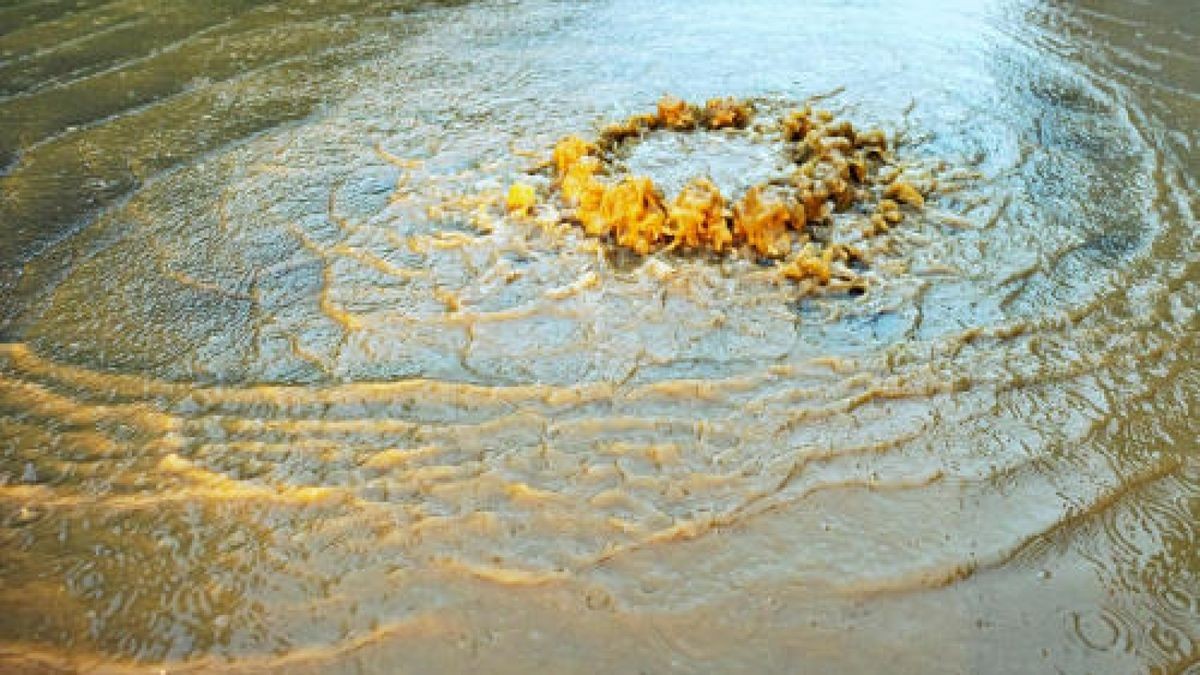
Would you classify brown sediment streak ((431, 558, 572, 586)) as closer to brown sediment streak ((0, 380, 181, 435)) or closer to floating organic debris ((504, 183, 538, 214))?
brown sediment streak ((0, 380, 181, 435))

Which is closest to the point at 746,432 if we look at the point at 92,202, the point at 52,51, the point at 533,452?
the point at 533,452

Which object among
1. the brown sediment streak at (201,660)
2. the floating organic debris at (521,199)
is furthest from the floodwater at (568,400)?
the floating organic debris at (521,199)

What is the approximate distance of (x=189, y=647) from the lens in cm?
218

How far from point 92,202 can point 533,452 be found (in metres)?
2.96

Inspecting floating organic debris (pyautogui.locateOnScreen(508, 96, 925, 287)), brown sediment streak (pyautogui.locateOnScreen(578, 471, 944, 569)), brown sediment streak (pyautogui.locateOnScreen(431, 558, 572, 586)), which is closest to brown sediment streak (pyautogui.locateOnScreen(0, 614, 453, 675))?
brown sediment streak (pyautogui.locateOnScreen(431, 558, 572, 586))

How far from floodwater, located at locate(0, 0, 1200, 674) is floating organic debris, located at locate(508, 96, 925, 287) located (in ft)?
0.46

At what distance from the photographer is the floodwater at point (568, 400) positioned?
2236 mm

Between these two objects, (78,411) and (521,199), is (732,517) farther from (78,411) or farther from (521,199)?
(78,411)

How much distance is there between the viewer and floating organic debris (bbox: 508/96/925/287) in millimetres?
3812

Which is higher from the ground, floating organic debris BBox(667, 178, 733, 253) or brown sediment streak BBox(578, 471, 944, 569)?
floating organic debris BBox(667, 178, 733, 253)

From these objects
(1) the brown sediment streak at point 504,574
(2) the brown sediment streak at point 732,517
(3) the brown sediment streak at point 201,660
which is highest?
(2) the brown sediment streak at point 732,517

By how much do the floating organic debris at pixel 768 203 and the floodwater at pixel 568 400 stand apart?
0.14m

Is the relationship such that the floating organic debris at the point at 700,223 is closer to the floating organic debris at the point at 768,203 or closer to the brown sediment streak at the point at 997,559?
the floating organic debris at the point at 768,203

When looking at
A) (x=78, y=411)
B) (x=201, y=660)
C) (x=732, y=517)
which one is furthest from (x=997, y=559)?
(x=78, y=411)
